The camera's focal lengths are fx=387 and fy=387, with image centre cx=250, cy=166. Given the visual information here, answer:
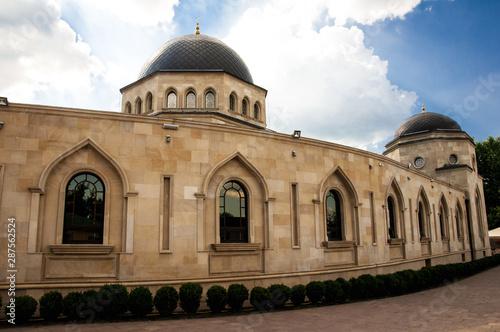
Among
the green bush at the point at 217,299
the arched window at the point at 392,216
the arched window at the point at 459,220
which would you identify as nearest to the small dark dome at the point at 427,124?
the arched window at the point at 459,220

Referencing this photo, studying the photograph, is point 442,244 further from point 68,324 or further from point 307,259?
point 68,324

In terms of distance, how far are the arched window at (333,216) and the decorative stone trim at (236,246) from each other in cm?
406

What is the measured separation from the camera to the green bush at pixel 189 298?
1099cm

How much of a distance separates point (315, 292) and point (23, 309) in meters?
8.47

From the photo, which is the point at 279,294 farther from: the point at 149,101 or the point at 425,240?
the point at 425,240

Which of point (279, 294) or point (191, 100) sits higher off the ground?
point (191, 100)

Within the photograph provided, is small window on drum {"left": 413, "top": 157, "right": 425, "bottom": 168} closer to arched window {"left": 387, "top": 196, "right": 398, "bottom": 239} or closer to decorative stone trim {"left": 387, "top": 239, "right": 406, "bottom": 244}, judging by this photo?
arched window {"left": 387, "top": 196, "right": 398, "bottom": 239}

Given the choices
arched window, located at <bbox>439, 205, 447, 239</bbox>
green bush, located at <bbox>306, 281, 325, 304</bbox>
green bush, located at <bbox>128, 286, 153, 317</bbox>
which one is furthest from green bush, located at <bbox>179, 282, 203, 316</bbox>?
arched window, located at <bbox>439, 205, 447, 239</bbox>

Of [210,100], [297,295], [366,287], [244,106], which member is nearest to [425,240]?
[366,287]

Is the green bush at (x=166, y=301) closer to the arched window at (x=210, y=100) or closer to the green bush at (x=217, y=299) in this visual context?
the green bush at (x=217, y=299)

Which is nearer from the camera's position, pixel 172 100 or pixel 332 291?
pixel 332 291

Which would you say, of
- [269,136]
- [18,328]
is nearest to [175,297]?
[18,328]

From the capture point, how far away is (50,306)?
988 cm

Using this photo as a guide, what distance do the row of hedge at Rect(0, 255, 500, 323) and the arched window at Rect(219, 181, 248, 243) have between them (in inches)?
95.5
